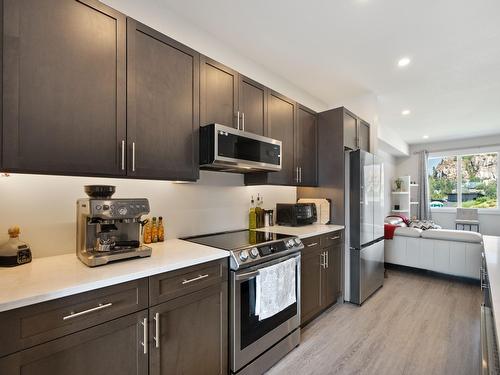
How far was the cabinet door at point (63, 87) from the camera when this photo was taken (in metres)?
1.18

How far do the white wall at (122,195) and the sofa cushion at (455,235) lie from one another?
102 inches

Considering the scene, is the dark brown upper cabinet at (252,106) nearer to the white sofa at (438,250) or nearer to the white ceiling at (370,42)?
the white ceiling at (370,42)

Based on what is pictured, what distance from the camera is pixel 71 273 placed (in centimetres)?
122

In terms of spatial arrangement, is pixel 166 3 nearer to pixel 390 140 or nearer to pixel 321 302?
pixel 321 302

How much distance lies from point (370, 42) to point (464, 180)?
6504 mm

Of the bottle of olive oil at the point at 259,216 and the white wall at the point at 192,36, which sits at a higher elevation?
the white wall at the point at 192,36

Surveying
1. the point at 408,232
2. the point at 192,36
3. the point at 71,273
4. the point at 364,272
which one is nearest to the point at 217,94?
the point at 192,36

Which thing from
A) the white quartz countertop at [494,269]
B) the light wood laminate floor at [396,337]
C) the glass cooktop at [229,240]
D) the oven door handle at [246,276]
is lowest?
the light wood laminate floor at [396,337]

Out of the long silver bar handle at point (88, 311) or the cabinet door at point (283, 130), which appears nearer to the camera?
the long silver bar handle at point (88, 311)

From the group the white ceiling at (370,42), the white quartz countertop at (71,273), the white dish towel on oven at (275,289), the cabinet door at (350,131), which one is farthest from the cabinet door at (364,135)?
the white quartz countertop at (71,273)

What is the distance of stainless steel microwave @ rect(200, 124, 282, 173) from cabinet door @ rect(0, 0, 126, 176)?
586 millimetres

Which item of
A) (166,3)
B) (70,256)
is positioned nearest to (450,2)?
(166,3)

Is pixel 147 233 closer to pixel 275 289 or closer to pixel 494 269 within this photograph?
pixel 275 289

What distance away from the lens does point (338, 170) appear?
3.06 meters
